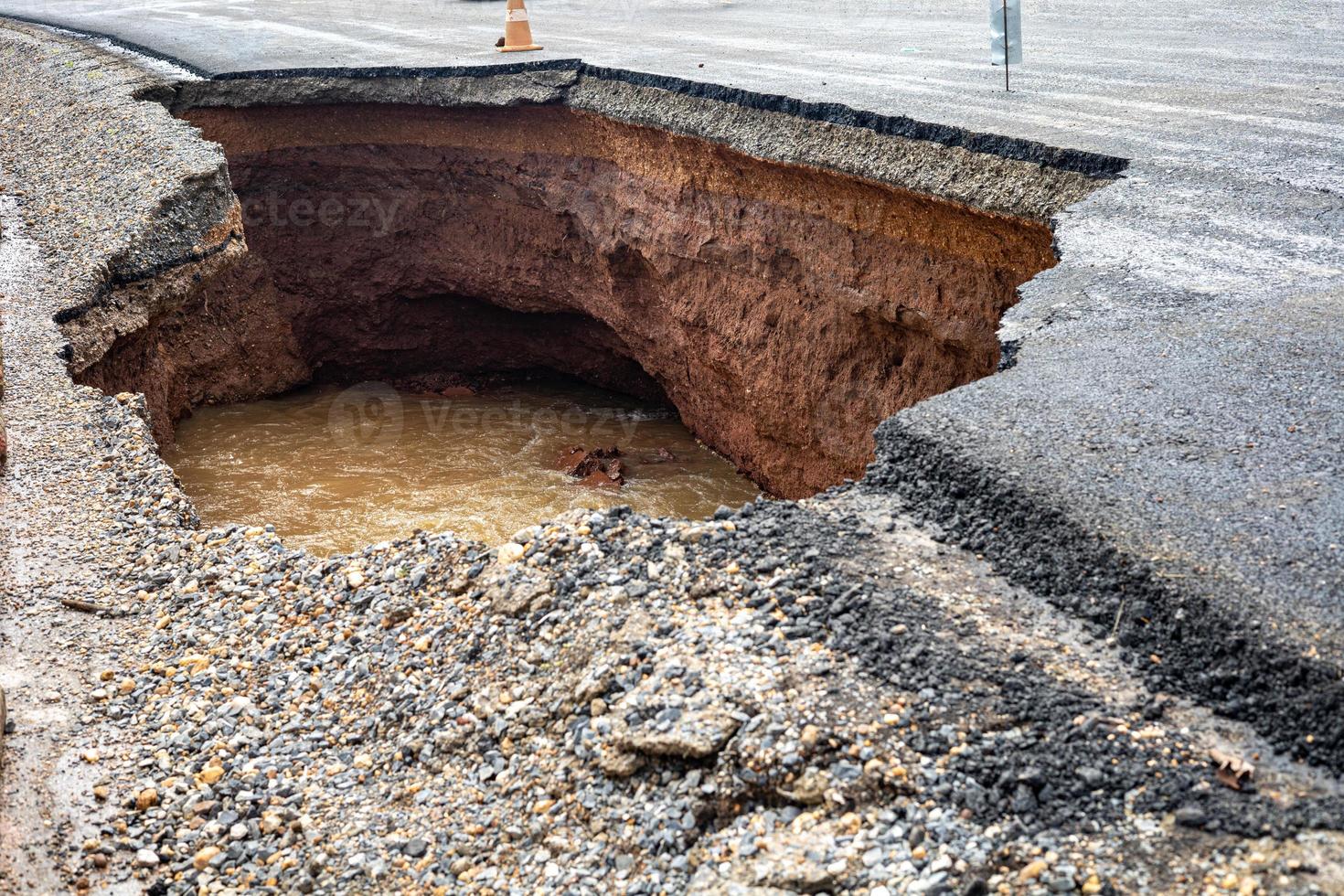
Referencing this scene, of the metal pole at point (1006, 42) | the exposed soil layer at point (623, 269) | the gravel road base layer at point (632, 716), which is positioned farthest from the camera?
the metal pole at point (1006, 42)

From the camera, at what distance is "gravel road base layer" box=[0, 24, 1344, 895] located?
2.80m

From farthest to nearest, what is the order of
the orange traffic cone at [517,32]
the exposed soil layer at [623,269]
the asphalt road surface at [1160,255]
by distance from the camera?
the orange traffic cone at [517,32] → the exposed soil layer at [623,269] → the asphalt road surface at [1160,255]

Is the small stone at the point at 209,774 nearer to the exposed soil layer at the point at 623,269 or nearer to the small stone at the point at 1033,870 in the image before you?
the small stone at the point at 1033,870

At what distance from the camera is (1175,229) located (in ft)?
18.8

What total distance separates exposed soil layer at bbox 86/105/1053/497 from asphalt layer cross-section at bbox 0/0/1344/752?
0.64m

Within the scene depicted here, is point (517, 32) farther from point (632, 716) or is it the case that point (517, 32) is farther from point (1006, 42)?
point (632, 716)

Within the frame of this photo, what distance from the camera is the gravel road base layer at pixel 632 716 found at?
2797 mm

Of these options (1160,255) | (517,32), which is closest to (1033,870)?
(1160,255)

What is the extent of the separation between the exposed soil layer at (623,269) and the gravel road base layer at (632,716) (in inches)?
138

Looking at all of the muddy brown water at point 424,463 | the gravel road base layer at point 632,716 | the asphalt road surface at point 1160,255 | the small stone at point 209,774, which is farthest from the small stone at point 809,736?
the muddy brown water at point 424,463

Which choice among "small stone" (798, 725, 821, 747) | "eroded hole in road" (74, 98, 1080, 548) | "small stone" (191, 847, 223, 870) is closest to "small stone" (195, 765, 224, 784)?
"small stone" (191, 847, 223, 870)

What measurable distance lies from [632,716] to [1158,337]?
271 cm

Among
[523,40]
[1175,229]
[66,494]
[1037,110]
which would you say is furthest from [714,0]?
[66,494]

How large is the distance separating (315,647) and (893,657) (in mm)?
2150
